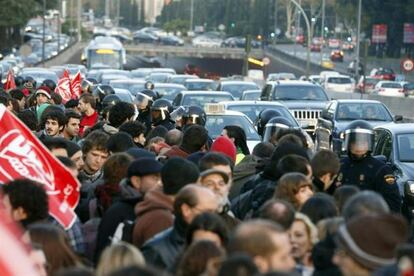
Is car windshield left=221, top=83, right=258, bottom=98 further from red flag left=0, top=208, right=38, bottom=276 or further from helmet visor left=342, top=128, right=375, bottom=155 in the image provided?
red flag left=0, top=208, right=38, bottom=276

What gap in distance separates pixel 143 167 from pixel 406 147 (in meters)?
10.0

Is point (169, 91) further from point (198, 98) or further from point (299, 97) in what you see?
point (198, 98)

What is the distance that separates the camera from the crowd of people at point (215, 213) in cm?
764

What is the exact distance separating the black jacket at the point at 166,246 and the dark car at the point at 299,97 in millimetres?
26834

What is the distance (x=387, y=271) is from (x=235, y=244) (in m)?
0.70

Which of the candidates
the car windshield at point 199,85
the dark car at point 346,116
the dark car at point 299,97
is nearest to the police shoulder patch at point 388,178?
the dark car at point 346,116

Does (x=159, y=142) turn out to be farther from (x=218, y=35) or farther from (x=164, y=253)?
(x=218, y=35)

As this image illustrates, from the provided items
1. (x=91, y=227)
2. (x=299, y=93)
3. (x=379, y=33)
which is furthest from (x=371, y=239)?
(x=379, y=33)

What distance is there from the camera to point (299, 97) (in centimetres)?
3850

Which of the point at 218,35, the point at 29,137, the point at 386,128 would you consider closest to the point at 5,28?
the point at 218,35

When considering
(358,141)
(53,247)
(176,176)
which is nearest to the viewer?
(53,247)

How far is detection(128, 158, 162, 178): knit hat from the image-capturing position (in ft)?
37.5

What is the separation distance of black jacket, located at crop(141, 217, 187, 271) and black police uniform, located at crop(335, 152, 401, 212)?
4856 mm

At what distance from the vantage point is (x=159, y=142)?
55.2 ft
